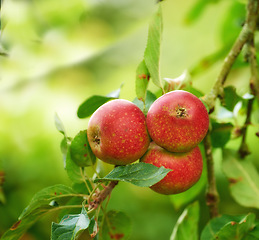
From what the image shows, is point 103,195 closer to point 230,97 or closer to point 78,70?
point 230,97

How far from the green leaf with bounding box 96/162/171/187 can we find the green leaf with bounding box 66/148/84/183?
140mm

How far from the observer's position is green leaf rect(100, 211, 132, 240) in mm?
739

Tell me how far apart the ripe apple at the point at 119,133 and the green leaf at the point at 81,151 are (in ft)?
0.14

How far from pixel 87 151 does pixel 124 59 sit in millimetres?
1351

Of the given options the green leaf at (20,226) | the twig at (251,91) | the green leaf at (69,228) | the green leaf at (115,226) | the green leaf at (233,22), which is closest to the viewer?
the green leaf at (69,228)

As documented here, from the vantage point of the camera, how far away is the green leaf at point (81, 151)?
2.13 ft

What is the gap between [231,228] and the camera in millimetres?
660

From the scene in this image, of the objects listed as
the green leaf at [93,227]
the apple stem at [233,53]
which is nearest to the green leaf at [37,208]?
the green leaf at [93,227]

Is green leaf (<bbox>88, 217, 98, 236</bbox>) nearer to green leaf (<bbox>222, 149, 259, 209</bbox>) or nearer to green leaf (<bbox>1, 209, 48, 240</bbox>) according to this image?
green leaf (<bbox>1, 209, 48, 240</bbox>)

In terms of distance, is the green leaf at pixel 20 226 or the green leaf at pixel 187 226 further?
the green leaf at pixel 187 226

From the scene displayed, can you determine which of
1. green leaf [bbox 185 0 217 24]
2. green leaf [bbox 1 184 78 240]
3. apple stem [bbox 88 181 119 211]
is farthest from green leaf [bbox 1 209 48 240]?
green leaf [bbox 185 0 217 24]

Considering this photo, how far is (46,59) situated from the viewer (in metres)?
1.95

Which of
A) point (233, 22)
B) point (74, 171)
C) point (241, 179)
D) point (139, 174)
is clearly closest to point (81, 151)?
point (74, 171)

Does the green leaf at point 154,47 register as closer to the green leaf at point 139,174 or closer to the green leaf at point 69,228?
the green leaf at point 139,174
